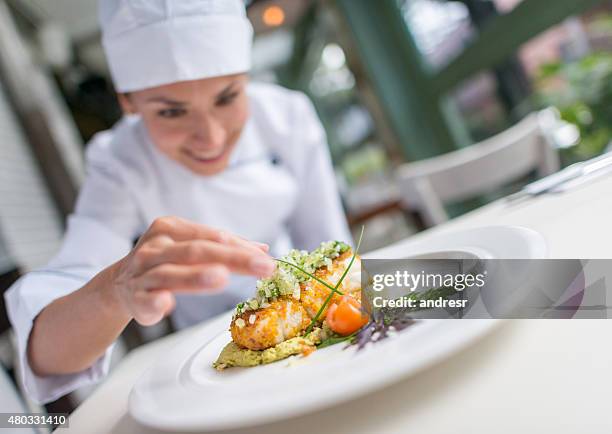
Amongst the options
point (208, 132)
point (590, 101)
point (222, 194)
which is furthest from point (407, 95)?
point (208, 132)

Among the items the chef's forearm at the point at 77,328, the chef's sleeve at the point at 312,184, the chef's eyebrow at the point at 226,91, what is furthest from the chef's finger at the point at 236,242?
the chef's sleeve at the point at 312,184

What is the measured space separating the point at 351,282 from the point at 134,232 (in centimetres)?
103

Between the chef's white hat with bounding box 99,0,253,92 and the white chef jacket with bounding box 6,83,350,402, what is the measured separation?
37 centimetres

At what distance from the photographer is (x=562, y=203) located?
949mm

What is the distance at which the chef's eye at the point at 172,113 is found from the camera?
47.2 inches

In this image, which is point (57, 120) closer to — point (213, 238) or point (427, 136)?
point (427, 136)

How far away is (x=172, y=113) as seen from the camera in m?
1.21

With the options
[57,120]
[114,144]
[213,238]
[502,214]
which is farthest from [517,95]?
[57,120]

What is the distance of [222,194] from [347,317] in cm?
106

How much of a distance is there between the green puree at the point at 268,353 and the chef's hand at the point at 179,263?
0.13 metres

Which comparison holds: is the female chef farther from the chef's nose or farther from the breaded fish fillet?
the breaded fish fillet

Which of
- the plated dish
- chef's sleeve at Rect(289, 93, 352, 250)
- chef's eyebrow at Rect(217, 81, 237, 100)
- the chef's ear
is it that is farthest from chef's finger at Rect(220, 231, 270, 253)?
chef's sleeve at Rect(289, 93, 352, 250)

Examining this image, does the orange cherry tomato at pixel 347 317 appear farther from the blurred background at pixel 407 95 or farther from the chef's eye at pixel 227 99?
the blurred background at pixel 407 95

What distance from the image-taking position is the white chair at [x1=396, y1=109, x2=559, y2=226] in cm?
171
